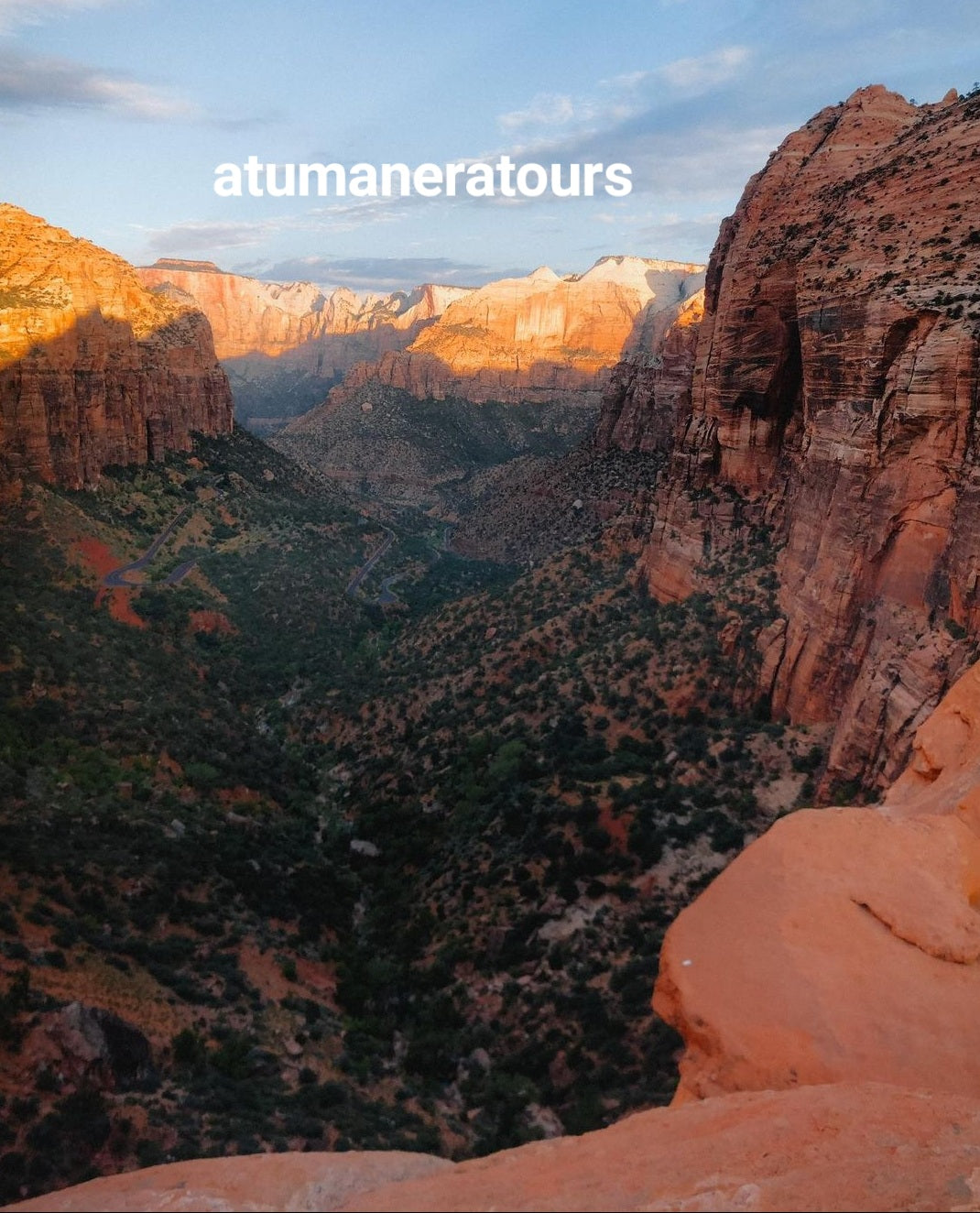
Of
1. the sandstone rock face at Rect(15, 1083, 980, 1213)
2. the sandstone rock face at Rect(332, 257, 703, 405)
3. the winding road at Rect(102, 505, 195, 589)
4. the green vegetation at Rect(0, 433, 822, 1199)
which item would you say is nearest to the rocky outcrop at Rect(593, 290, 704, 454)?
the green vegetation at Rect(0, 433, 822, 1199)

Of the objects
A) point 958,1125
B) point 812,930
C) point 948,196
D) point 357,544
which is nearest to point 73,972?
point 812,930

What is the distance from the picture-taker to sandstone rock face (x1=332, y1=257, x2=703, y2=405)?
482ft

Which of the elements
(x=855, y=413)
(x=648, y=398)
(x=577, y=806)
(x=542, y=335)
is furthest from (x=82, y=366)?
(x=542, y=335)

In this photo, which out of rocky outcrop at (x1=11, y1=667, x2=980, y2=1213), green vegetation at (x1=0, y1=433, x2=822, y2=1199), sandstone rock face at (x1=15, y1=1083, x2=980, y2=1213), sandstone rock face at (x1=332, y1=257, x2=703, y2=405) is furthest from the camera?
sandstone rock face at (x1=332, y1=257, x2=703, y2=405)

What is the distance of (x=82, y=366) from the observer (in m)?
51.6

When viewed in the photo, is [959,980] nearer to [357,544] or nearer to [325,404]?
[357,544]

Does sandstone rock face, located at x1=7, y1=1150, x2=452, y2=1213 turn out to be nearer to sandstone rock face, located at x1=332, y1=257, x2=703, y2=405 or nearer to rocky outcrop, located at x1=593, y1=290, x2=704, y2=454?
Answer: rocky outcrop, located at x1=593, y1=290, x2=704, y2=454

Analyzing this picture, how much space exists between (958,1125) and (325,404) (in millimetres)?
149250

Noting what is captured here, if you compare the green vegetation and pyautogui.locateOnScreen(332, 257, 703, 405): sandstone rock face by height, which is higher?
pyautogui.locateOnScreen(332, 257, 703, 405): sandstone rock face

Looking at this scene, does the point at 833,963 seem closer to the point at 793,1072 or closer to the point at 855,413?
the point at 793,1072

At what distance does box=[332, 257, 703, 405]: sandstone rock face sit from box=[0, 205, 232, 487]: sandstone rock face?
252ft

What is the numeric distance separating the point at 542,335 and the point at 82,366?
12913 centimetres

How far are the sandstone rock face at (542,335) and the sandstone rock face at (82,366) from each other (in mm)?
76711

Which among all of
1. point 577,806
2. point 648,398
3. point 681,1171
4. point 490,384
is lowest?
point 577,806
